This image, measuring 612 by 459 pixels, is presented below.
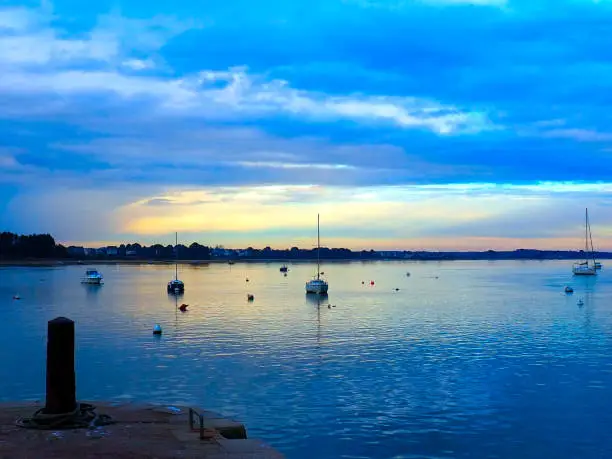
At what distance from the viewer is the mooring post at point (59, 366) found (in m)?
19.8

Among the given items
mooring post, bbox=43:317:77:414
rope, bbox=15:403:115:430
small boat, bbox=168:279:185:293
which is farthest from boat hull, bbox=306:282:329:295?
mooring post, bbox=43:317:77:414

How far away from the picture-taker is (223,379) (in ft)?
116

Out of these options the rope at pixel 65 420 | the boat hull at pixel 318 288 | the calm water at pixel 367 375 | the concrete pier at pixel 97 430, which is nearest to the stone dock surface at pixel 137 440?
the concrete pier at pixel 97 430

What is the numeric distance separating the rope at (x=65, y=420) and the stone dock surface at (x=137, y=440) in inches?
→ 10.6

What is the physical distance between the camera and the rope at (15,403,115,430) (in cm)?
1944

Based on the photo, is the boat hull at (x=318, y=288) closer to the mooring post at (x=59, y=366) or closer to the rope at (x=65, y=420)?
the rope at (x=65, y=420)

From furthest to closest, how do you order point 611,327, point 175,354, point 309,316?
1. point 309,316
2. point 611,327
3. point 175,354

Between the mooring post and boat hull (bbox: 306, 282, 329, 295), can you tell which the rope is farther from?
boat hull (bbox: 306, 282, 329, 295)

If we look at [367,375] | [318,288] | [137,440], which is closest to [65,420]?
[137,440]

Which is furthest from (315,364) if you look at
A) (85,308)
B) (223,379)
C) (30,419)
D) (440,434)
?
(85,308)

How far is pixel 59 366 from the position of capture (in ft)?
64.8

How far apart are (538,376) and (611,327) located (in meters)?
30.6

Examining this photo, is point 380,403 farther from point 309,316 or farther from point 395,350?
point 309,316

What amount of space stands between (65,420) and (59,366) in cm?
158
